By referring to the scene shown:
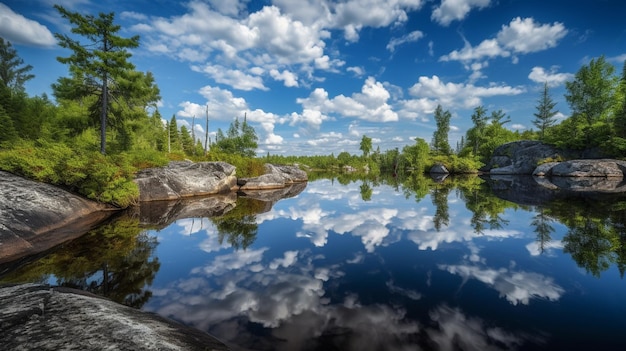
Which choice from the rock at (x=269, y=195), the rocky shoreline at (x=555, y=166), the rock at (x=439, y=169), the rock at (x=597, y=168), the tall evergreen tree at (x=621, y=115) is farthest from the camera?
the rock at (x=439, y=169)

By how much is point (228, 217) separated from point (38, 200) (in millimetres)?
6472

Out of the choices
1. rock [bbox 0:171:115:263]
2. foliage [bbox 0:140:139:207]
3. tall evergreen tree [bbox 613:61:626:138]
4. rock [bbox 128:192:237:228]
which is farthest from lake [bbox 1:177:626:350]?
tall evergreen tree [bbox 613:61:626:138]

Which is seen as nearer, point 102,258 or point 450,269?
point 450,269

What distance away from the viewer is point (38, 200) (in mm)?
8453

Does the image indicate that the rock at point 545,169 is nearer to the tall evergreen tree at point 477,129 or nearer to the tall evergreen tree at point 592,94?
the tall evergreen tree at point 592,94

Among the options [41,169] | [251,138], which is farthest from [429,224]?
[251,138]

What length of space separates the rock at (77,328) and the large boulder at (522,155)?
55.9 metres

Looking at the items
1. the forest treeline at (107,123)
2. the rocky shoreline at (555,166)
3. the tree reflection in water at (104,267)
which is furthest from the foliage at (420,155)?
the tree reflection in water at (104,267)

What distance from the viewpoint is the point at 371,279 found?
17.6 ft

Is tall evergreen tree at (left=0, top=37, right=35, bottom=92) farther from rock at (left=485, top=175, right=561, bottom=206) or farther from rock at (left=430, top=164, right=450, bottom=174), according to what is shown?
rock at (left=430, top=164, right=450, bottom=174)

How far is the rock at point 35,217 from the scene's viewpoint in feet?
21.5

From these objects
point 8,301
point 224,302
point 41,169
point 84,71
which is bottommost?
point 224,302

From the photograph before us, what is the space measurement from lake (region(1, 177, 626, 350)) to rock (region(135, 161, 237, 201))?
689 centimetres

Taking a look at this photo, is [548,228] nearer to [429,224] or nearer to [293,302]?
[429,224]
